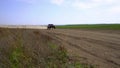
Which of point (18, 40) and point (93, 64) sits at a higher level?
point (18, 40)

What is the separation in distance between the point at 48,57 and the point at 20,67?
3.04 metres

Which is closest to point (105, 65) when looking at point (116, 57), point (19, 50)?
point (116, 57)

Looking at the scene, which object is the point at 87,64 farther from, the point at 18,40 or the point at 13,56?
the point at 18,40

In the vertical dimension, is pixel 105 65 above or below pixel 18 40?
below

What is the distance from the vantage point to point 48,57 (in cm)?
1173

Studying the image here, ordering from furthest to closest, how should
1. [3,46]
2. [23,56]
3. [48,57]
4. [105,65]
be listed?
[3,46] < [48,57] < [105,65] < [23,56]

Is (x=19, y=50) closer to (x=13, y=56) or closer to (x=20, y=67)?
(x=13, y=56)

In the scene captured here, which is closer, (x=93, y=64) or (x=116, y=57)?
(x=93, y=64)

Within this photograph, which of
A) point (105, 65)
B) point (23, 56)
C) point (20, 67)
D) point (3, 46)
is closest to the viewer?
point (20, 67)

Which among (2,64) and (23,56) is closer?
(2,64)

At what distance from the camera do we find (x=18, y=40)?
13141mm

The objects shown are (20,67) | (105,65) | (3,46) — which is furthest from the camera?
(3,46)

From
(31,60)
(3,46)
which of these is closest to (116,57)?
(31,60)

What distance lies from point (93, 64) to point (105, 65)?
51 centimetres
